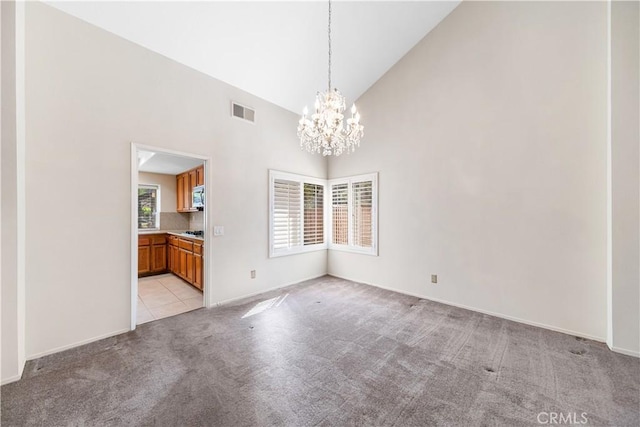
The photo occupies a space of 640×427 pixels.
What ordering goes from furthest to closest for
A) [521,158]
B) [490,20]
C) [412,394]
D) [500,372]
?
[490,20] < [521,158] < [500,372] < [412,394]

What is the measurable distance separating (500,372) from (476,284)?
152 cm

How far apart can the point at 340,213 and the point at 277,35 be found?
3215mm

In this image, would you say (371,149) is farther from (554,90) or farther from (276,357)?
(276,357)

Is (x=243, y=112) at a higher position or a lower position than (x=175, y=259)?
higher

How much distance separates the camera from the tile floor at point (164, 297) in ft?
11.4

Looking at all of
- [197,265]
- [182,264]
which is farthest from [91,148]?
[182,264]

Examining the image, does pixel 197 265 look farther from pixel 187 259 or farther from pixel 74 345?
pixel 74 345

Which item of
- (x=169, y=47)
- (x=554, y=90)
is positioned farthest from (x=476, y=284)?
(x=169, y=47)

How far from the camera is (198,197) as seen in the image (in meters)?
5.13

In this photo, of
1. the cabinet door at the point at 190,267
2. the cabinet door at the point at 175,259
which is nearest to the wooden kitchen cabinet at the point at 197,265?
the cabinet door at the point at 190,267

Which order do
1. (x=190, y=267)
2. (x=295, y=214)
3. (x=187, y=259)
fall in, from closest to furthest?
(x=190, y=267) < (x=187, y=259) < (x=295, y=214)

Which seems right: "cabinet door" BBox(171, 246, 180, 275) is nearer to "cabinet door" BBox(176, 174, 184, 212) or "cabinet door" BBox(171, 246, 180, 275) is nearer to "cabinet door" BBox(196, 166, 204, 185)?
"cabinet door" BBox(176, 174, 184, 212)

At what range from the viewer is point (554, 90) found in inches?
114

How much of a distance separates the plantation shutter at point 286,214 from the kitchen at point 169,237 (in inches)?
48.0
